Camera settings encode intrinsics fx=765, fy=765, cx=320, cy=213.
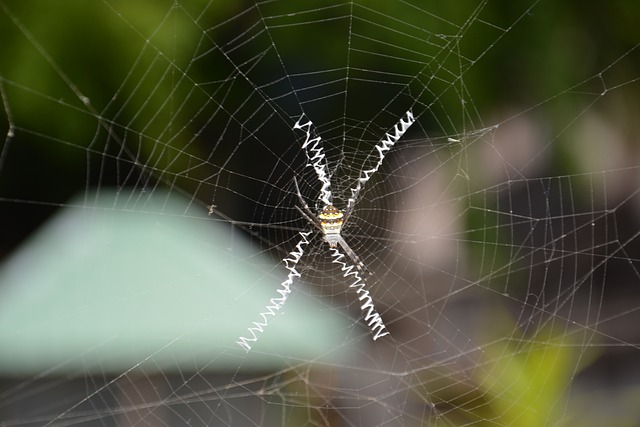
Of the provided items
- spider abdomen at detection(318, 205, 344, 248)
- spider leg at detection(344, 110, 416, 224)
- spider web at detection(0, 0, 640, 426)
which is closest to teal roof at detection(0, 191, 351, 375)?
spider web at detection(0, 0, 640, 426)

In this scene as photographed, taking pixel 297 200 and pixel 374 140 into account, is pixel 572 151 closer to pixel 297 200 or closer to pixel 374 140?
pixel 374 140

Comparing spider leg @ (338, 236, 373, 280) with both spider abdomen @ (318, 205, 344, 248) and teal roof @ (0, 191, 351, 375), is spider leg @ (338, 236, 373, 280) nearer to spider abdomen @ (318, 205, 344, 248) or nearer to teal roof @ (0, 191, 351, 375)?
spider abdomen @ (318, 205, 344, 248)

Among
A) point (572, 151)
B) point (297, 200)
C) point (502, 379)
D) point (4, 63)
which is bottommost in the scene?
point (502, 379)

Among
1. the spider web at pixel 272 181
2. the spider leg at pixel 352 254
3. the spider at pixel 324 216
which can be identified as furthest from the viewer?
the spider leg at pixel 352 254

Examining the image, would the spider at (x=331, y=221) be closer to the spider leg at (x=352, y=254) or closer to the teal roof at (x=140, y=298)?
the spider leg at (x=352, y=254)

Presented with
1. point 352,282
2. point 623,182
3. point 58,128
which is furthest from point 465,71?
point 623,182

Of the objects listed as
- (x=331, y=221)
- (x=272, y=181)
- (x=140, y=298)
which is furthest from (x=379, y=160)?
(x=140, y=298)

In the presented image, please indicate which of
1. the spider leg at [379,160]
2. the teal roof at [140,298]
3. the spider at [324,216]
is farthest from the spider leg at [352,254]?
the teal roof at [140,298]
